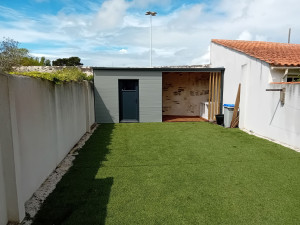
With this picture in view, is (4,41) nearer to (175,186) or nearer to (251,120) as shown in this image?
(175,186)

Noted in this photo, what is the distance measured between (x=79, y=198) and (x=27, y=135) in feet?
4.02

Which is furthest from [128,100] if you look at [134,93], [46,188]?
[46,188]

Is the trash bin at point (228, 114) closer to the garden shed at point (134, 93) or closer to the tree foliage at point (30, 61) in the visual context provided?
the garden shed at point (134, 93)

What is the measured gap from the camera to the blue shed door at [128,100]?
34.9ft

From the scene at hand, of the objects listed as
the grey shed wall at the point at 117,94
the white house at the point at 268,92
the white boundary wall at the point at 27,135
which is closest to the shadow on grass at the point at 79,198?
the white boundary wall at the point at 27,135

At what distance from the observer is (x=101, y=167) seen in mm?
4410

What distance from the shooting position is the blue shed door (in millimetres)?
10625

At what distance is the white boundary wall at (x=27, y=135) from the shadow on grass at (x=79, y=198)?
32cm

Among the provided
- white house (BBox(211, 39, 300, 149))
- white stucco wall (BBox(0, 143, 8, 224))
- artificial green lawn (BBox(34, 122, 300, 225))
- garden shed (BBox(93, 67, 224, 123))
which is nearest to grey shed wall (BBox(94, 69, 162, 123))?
garden shed (BBox(93, 67, 224, 123))

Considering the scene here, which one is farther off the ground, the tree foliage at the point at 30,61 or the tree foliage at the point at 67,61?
the tree foliage at the point at 67,61

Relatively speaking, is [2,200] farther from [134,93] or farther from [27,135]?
[134,93]

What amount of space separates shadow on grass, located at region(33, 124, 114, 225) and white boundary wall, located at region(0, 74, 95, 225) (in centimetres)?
32

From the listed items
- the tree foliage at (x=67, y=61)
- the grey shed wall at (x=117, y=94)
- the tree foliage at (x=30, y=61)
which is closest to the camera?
the grey shed wall at (x=117, y=94)

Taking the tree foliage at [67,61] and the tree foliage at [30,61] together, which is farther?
the tree foliage at [67,61]
